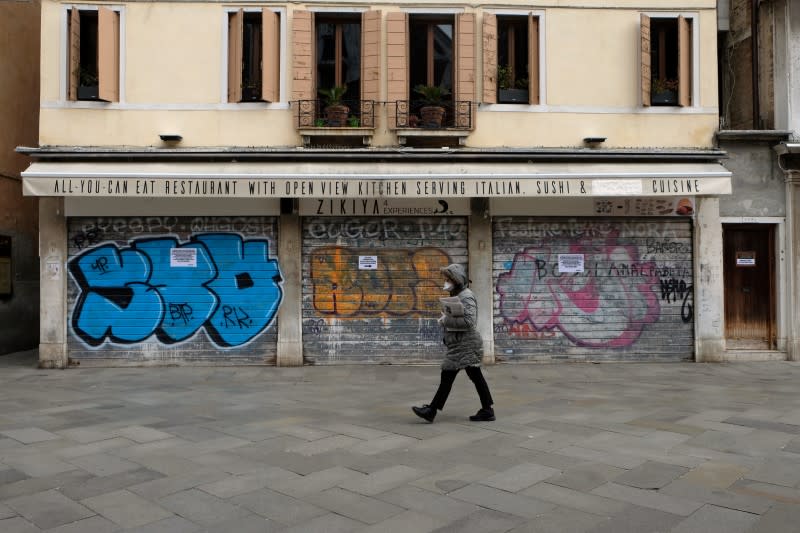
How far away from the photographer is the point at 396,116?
37.6 feet

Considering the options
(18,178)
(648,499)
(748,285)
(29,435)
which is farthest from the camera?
(18,178)

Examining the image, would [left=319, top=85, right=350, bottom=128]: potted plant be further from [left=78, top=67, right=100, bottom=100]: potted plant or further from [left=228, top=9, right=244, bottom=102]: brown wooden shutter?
[left=78, top=67, right=100, bottom=100]: potted plant

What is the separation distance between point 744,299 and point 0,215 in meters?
14.1

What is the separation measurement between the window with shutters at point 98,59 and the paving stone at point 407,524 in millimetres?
9657

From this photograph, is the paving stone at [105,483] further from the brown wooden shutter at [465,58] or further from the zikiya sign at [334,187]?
the brown wooden shutter at [465,58]

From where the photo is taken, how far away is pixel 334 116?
11422mm

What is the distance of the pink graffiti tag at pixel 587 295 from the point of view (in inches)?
467

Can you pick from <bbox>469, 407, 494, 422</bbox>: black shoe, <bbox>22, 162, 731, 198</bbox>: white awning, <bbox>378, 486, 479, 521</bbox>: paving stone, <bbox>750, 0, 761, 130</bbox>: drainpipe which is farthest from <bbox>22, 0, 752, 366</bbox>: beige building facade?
<bbox>378, 486, 479, 521</bbox>: paving stone

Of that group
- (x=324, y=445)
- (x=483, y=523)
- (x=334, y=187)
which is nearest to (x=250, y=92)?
(x=334, y=187)

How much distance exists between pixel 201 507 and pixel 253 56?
9153 mm

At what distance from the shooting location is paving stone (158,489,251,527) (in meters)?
4.30

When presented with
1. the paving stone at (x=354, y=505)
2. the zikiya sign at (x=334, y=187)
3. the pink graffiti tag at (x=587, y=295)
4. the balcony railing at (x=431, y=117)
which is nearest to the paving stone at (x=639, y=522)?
the paving stone at (x=354, y=505)

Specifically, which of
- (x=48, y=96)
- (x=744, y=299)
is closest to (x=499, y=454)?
(x=744, y=299)

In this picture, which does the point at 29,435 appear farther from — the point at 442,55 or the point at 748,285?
the point at 748,285
